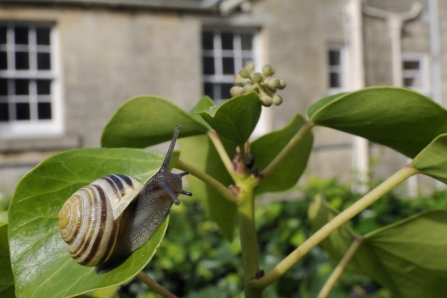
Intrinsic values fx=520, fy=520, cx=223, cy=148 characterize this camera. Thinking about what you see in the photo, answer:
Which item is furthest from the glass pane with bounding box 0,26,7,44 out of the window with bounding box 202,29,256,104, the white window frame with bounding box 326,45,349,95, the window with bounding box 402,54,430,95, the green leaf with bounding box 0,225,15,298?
the green leaf with bounding box 0,225,15,298

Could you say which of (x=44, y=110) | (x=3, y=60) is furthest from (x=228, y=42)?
(x=3, y=60)

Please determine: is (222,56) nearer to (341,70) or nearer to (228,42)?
(228,42)

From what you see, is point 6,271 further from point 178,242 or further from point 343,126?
point 178,242

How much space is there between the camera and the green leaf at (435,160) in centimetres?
37

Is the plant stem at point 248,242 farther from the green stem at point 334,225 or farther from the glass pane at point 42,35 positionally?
the glass pane at point 42,35

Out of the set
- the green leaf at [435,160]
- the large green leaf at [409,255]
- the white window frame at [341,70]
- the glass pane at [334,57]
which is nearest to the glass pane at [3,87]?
the white window frame at [341,70]

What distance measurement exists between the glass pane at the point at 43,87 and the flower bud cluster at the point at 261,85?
5438mm

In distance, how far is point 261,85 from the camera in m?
0.45

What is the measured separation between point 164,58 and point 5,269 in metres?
5.40

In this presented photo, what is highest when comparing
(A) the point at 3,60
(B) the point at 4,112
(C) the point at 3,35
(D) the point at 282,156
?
(C) the point at 3,35

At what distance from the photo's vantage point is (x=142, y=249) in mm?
374

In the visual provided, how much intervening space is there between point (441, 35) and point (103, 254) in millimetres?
7536

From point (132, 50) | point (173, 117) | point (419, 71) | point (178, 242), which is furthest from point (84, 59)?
point (173, 117)

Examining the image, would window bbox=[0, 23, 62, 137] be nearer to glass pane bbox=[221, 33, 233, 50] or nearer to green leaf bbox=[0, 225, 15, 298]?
glass pane bbox=[221, 33, 233, 50]
